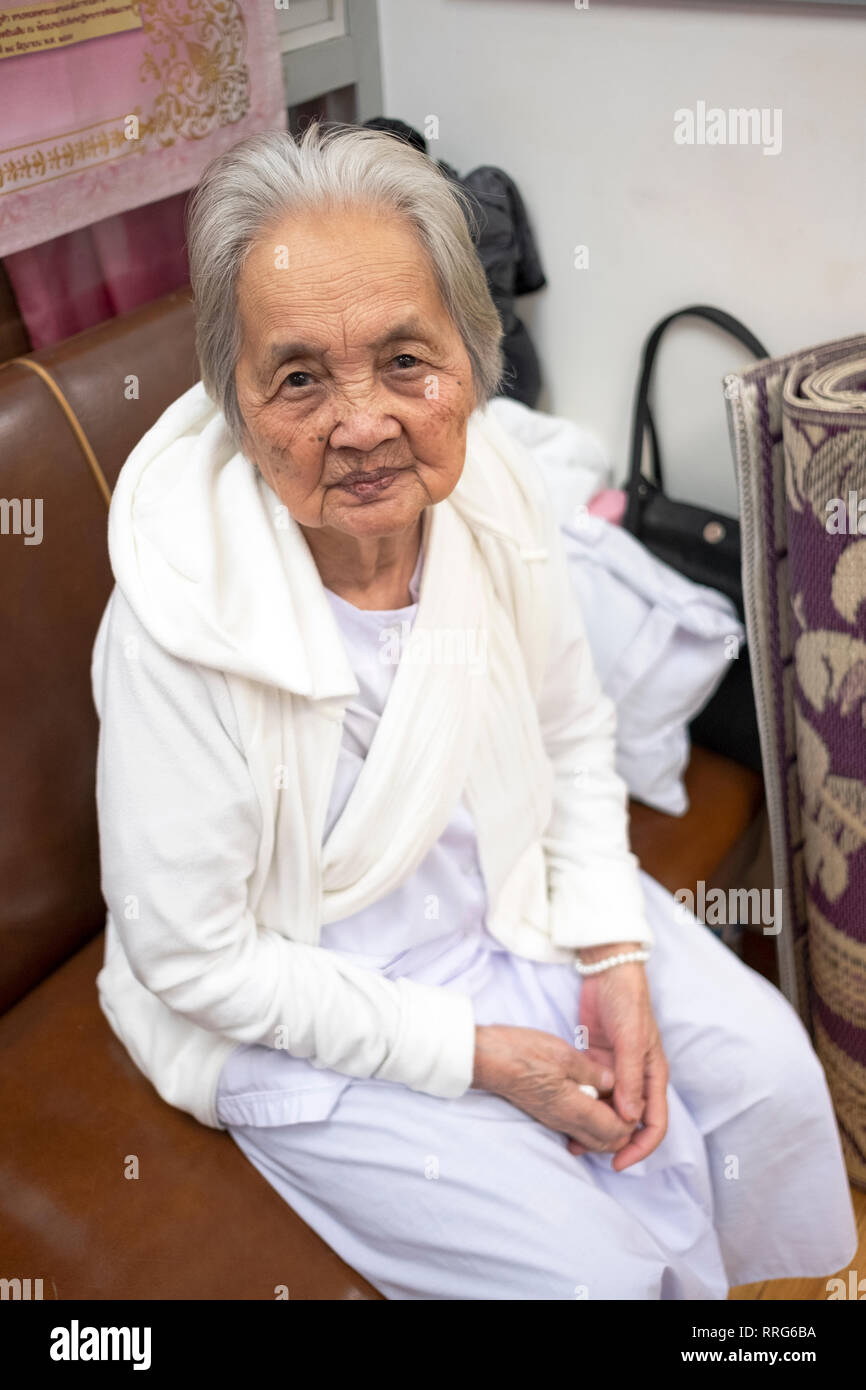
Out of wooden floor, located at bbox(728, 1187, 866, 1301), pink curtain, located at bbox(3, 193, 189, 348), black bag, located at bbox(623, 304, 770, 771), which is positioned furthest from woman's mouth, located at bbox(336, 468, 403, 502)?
wooden floor, located at bbox(728, 1187, 866, 1301)

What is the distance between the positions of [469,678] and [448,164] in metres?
1.06

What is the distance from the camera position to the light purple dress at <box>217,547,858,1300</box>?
1.14m

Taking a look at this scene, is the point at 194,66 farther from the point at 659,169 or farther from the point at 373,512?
the point at 373,512

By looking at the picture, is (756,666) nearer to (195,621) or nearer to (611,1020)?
(611,1020)

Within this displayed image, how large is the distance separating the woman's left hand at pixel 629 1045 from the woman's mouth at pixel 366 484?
2.06 ft

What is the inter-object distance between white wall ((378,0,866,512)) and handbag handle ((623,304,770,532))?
0.03 meters

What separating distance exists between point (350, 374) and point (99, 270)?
0.74 metres

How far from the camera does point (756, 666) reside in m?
1.47

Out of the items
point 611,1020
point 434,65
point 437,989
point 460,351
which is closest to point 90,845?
point 437,989

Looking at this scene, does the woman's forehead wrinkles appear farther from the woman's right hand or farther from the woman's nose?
the woman's right hand

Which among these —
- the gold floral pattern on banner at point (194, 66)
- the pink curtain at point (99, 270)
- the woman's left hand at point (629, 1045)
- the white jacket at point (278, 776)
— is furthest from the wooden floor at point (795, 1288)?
the gold floral pattern on banner at point (194, 66)

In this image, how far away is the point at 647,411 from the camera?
186cm

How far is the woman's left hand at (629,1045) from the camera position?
1.25 m
